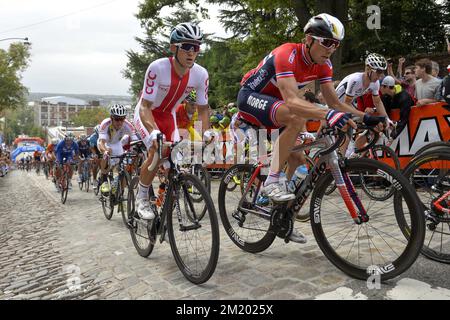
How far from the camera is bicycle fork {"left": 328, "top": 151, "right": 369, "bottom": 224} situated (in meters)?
3.26

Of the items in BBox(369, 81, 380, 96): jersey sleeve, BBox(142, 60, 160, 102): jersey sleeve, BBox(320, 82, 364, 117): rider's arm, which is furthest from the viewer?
BBox(369, 81, 380, 96): jersey sleeve

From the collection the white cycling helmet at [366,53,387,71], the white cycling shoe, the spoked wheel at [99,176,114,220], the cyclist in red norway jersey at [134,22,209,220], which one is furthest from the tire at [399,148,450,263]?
the spoked wheel at [99,176,114,220]

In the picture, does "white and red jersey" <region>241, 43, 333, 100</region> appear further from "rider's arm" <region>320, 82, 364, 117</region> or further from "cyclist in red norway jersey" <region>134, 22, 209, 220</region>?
"cyclist in red norway jersey" <region>134, 22, 209, 220</region>

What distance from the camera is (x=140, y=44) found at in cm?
3278

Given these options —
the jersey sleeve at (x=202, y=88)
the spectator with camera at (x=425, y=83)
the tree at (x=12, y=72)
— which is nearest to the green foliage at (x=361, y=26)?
the spectator with camera at (x=425, y=83)

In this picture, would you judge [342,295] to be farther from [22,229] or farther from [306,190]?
[22,229]

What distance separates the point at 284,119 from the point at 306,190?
2.22ft

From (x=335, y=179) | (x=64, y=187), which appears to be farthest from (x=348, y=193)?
(x=64, y=187)

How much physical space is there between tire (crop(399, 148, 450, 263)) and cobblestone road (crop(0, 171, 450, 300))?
18 cm

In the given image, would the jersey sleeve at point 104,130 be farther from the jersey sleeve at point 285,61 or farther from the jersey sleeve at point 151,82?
the jersey sleeve at point 285,61

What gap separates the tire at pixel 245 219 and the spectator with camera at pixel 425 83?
4793 mm

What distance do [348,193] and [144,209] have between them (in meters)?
2.17

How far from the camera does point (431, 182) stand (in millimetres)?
3713

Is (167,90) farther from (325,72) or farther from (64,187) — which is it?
(64,187)
